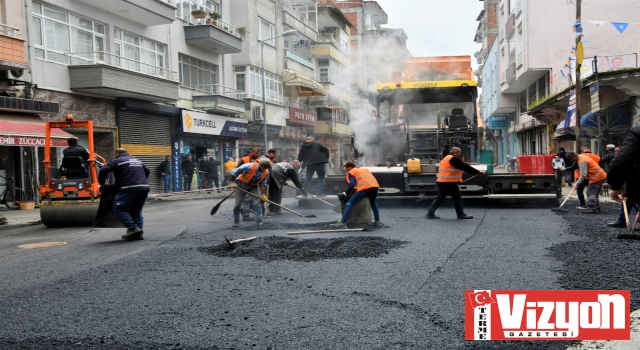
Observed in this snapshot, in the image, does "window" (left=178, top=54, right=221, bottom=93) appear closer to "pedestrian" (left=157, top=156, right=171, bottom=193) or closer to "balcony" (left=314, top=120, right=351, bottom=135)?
"pedestrian" (left=157, top=156, right=171, bottom=193)

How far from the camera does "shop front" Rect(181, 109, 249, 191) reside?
23.2 m

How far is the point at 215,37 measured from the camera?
2395cm

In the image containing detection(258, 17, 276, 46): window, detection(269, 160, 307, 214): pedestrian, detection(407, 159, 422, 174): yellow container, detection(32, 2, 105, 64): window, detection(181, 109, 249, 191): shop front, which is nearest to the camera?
detection(269, 160, 307, 214): pedestrian

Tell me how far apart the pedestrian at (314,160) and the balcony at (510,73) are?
2165 cm

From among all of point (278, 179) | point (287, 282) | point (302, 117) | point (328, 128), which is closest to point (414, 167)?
point (278, 179)

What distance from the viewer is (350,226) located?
9.44 meters

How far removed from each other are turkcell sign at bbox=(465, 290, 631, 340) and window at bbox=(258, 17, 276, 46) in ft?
87.6

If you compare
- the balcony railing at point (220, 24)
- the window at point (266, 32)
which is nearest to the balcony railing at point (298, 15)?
the window at point (266, 32)

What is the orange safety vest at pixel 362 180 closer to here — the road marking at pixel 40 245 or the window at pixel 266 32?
the road marking at pixel 40 245

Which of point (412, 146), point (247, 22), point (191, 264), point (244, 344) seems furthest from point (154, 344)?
point (247, 22)

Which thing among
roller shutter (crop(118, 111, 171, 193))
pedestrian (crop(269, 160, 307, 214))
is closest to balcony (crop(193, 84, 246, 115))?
roller shutter (crop(118, 111, 171, 193))

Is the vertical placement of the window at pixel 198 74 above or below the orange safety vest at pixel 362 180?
above

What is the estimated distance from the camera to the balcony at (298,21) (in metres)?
32.5

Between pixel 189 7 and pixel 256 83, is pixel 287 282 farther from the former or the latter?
pixel 256 83
